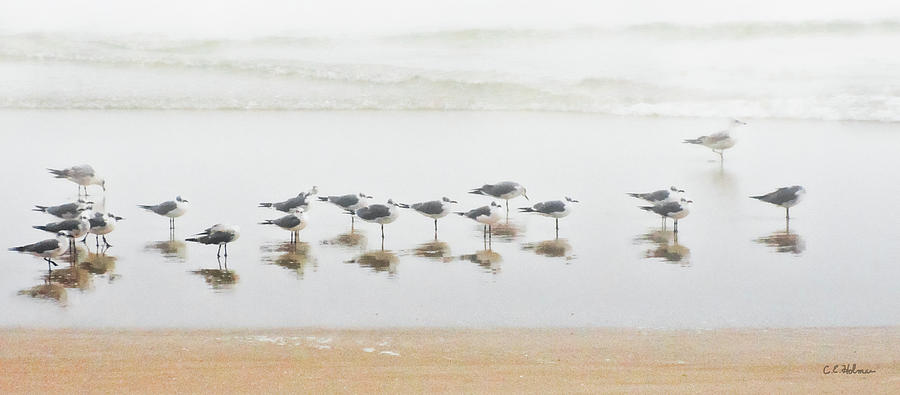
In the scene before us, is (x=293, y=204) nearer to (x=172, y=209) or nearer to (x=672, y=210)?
(x=172, y=209)

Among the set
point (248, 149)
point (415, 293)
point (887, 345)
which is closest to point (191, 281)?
point (415, 293)

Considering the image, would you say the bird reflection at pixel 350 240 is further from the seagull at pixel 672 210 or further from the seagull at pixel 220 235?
the seagull at pixel 672 210

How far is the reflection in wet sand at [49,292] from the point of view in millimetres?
7805

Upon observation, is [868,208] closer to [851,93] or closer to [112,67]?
[851,93]

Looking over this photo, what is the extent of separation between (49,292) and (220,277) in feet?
3.75

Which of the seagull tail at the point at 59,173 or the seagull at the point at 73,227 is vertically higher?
the seagull tail at the point at 59,173

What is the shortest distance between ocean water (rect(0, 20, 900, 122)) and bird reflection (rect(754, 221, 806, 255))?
6.59 metres

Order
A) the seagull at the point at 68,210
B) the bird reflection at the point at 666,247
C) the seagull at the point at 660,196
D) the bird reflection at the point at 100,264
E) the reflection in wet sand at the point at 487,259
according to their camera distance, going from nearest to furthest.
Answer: the bird reflection at the point at 100,264
the reflection in wet sand at the point at 487,259
the bird reflection at the point at 666,247
the seagull at the point at 68,210
the seagull at the point at 660,196

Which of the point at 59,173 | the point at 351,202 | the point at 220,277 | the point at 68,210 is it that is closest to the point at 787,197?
the point at 351,202

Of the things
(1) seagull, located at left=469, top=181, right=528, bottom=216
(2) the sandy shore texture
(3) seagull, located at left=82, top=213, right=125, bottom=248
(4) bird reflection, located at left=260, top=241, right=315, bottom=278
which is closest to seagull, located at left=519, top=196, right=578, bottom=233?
(1) seagull, located at left=469, top=181, right=528, bottom=216

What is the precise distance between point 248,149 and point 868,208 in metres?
6.82

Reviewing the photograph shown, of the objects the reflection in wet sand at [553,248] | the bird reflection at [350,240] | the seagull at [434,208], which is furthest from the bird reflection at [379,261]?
the reflection in wet sand at [553,248]

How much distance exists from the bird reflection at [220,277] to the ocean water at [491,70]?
905cm
